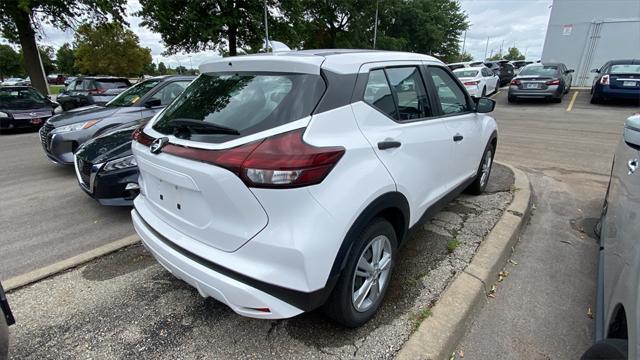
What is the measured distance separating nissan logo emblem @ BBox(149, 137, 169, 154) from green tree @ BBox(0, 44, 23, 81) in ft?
251

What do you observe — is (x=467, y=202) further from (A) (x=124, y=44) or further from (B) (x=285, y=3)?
(A) (x=124, y=44)

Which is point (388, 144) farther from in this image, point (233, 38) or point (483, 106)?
point (233, 38)

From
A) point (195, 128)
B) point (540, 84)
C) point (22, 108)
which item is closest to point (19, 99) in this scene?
point (22, 108)

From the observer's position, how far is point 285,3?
734 inches

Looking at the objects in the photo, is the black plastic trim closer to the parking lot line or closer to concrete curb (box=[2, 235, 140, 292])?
concrete curb (box=[2, 235, 140, 292])

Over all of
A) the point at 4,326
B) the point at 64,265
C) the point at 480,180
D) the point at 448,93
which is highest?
the point at 448,93

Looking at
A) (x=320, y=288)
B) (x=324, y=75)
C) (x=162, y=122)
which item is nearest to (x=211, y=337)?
(x=320, y=288)

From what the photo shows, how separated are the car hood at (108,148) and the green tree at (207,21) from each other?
47.5 feet

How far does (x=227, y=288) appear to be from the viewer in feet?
5.89

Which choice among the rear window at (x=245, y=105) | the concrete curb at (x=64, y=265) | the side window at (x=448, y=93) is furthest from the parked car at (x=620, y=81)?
the concrete curb at (x=64, y=265)

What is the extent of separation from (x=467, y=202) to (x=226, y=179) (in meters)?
3.43

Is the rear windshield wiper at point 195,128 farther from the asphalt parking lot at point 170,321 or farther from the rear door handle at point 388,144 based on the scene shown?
the asphalt parking lot at point 170,321

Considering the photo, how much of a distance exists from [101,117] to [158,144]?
444cm

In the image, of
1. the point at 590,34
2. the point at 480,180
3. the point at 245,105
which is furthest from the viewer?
the point at 590,34
